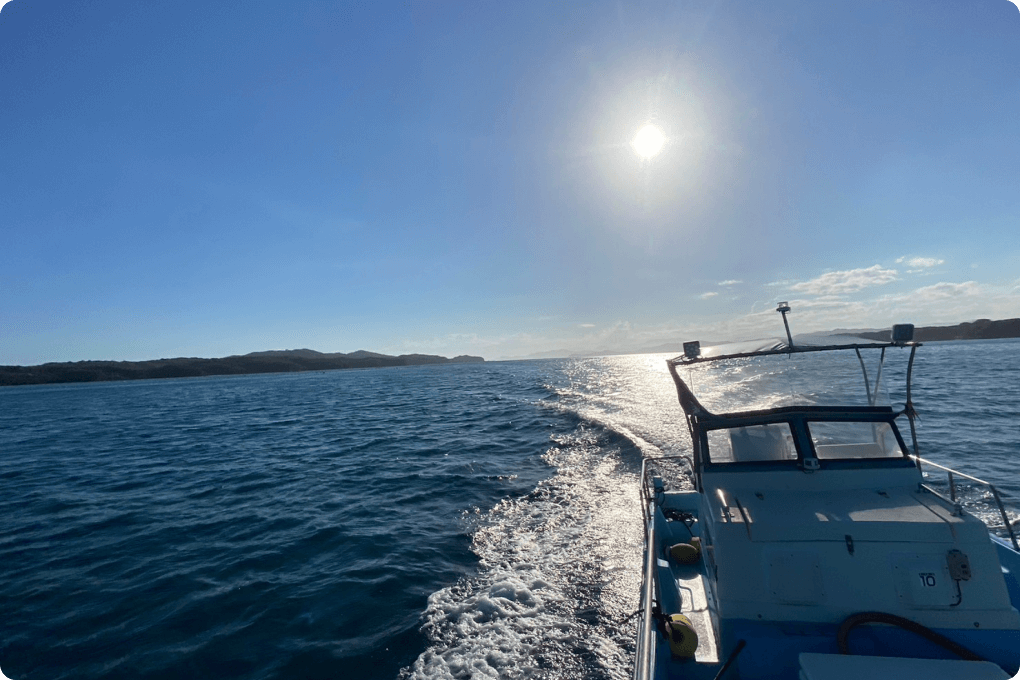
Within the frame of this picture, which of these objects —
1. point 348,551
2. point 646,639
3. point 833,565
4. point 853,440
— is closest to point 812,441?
point 853,440

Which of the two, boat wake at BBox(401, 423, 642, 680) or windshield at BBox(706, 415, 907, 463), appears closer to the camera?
windshield at BBox(706, 415, 907, 463)

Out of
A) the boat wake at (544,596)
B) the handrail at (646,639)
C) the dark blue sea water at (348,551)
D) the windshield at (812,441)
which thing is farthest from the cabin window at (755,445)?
the boat wake at (544,596)

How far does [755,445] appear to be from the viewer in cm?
611

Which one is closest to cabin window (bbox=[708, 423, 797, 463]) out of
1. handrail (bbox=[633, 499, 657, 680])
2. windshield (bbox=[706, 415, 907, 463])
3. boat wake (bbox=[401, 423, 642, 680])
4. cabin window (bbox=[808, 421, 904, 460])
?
windshield (bbox=[706, 415, 907, 463])

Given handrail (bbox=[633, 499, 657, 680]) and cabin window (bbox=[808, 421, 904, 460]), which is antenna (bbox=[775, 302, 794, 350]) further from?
handrail (bbox=[633, 499, 657, 680])

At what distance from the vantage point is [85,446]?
2652cm

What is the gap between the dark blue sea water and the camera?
714 cm

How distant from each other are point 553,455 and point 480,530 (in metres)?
7.87

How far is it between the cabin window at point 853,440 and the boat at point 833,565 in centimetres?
2

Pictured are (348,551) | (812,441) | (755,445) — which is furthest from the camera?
(348,551)

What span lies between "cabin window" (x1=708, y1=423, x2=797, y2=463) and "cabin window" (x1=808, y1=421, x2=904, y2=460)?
1.14 ft

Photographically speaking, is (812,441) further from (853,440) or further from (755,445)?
(853,440)

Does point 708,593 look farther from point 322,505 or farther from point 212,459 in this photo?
point 212,459

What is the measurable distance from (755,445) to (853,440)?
1.50 metres
